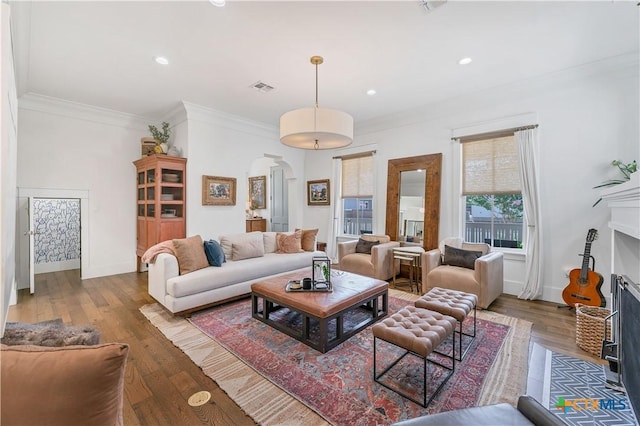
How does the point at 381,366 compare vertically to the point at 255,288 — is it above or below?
below

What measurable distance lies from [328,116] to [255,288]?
202cm

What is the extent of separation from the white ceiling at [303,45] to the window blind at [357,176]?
1734mm

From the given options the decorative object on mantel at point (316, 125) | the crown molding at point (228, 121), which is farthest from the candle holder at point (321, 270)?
the crown molding at point (228, 121)

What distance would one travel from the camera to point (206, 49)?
2924mm

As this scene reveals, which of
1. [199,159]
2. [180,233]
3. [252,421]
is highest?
[199,159]

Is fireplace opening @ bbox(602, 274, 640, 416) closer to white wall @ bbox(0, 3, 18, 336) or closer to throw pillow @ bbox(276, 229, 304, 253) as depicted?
white wall @ bbox(0, 3, 18, 336)

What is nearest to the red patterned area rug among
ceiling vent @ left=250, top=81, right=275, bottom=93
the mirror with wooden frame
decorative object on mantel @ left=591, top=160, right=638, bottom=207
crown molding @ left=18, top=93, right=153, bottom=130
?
the mirror with wooden frame

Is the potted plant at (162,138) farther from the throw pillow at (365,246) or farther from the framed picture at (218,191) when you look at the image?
the throw pillow at (365,246)

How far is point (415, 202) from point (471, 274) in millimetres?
1797

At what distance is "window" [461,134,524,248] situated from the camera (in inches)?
155

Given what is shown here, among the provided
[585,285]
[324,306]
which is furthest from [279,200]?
[585,285]

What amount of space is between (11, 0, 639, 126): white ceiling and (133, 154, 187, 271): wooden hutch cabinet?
3.74ft

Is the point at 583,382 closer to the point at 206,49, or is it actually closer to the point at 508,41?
the point at 508,41

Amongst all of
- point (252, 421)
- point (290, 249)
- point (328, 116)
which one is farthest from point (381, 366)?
point (290, 249)
